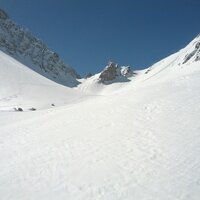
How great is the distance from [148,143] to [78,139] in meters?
3.93

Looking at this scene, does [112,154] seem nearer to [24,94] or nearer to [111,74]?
[24,94]

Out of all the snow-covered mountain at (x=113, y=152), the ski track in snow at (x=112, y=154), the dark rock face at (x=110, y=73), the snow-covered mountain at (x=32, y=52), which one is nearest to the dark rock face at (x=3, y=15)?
the snow-covered mountain at (x=32, y=52)

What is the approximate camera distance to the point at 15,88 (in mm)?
60062

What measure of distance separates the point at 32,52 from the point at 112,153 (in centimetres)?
16987

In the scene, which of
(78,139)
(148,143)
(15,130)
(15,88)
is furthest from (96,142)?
(15,88)

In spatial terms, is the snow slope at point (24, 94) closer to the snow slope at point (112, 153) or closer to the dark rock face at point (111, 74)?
the snow slope at point (112, 153)

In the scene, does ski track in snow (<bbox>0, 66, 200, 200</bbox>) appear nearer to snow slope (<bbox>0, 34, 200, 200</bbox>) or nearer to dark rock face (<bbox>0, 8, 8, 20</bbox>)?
snow slope (<bbox>0, 34, 200, 200</bbox>)

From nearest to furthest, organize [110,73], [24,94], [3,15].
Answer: [24,94] < [110,73] < [3,15]

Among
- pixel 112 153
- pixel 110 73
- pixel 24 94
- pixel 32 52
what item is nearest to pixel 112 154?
pixel 112 153

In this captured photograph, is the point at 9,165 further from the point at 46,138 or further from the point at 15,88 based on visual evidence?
the point at 15,88

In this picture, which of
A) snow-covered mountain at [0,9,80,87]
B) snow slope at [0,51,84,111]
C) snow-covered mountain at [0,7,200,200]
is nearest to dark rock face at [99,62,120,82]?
snow-covered mountain at [0,9,80,87]

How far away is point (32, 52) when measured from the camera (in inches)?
6890

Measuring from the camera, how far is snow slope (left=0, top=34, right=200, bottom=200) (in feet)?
32.3

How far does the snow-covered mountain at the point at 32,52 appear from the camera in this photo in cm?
16150
